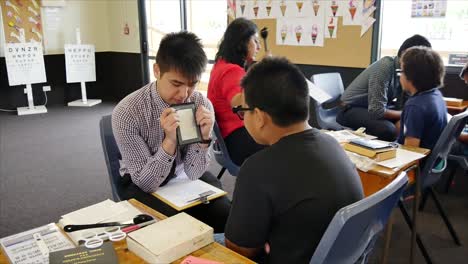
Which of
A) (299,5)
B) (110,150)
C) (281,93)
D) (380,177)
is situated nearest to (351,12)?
(299,5)

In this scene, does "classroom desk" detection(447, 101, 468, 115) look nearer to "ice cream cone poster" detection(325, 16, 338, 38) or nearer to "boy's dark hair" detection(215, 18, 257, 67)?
"ice cream cone poster" detection(325, 16, 338, 38)

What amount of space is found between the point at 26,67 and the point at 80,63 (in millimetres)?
859

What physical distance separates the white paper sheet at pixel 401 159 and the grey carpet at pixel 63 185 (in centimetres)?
66

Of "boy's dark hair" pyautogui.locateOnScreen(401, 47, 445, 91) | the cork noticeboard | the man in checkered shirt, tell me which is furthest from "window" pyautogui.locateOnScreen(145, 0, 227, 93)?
"boy's dark hair" pyautogui.locateOnScreen(401, 47, 445, 91)

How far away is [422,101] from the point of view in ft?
7.11

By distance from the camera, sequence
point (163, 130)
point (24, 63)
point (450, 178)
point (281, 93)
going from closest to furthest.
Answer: point (281, 93) → point (163, 130) → point (450, 178) → point (24, 63)

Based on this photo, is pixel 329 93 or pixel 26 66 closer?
pixel 329 93

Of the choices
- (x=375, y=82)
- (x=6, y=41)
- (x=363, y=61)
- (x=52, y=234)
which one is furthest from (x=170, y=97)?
(x=6, y=41)

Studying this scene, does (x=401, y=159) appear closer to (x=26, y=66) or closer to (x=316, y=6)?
(x=316, y=6)

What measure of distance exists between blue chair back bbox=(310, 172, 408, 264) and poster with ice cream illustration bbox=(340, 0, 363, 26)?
3.20 metres

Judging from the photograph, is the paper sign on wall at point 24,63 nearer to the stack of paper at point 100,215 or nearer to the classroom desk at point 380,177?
the stack of paper at point 100,215

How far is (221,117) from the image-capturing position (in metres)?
2.61

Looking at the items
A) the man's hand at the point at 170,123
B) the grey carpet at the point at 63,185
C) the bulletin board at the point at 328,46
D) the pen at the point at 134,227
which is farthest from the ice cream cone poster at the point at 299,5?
the pen at the point at 134,227

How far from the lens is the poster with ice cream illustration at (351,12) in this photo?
3969 mm
